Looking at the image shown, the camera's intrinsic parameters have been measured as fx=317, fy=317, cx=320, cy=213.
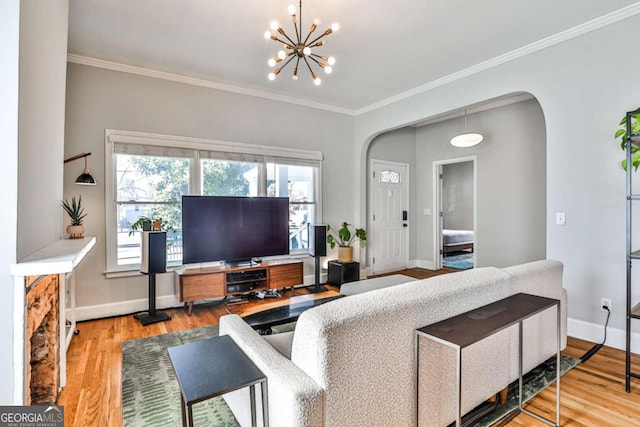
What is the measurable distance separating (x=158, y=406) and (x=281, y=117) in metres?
3.76

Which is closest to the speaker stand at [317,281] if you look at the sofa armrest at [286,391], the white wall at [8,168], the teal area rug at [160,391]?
the teal area rug at [160,391]

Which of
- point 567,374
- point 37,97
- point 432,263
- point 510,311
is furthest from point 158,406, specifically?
point 432,263

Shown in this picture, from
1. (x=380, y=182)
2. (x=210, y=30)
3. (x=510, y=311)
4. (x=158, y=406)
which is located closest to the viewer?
(x=510, y=311)

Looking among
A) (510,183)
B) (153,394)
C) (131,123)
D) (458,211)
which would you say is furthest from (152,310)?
(458,211)

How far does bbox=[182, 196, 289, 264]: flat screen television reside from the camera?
3650 millimetres

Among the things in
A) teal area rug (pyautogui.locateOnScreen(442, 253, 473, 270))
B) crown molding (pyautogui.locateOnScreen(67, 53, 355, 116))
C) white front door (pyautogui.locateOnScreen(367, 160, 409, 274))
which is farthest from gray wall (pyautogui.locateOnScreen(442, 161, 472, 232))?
crown molding (pyautogui.locateOnScreen(67, 53, 355, 116))

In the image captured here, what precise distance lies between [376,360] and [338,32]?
2831 mm

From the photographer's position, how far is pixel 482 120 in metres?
5.14

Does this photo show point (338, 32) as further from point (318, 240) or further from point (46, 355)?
point (46, 355)

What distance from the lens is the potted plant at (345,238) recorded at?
16.1ft

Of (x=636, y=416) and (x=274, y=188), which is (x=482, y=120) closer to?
(x=274, y=188)

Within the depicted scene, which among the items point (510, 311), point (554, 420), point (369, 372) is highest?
point (510, 311)

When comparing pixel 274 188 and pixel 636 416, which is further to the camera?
pixel 274 188

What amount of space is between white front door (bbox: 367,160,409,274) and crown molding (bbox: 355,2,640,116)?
168 cm
